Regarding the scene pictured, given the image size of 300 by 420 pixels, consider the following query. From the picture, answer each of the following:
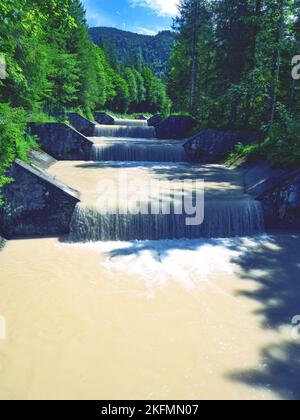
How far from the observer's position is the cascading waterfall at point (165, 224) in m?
10.6

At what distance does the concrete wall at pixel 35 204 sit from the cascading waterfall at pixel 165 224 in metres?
0.54

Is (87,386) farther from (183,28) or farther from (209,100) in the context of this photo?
(183,28)

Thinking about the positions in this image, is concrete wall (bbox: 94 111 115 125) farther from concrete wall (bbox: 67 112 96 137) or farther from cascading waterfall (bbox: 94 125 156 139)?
concrete wall (bbox: 67 112 96 137)

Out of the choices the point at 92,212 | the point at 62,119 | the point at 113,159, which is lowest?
the point at 92,212

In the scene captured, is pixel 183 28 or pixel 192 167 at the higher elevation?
pixel 183 28

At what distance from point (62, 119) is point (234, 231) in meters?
17.0

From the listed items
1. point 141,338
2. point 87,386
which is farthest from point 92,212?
point 87,386

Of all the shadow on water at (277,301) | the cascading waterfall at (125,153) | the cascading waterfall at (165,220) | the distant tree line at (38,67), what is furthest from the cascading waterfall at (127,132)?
the shadow on water at (277,301)

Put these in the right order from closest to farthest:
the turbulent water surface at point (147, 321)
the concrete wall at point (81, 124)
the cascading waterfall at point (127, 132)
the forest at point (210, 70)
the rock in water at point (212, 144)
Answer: the turbulent water surface at point (147, 321) → the forest at point (210, 70) → the rock in water at point (212, 144) → the concrete wall at point (81, 124) → the cascading waterfall at point (127, 132)

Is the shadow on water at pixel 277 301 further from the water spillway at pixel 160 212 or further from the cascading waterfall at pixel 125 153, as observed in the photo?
the cascading waterfall at pixel 125 153

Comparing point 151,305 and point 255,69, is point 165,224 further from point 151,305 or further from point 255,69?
point 255,69

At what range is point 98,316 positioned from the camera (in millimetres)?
6672

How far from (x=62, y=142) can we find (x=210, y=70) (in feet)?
42.5

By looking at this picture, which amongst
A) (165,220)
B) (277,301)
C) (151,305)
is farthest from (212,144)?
(151,305)
